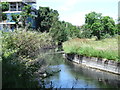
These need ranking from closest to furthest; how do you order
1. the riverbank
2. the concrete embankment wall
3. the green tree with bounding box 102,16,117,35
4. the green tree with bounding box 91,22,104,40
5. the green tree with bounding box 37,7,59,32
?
the concrete embankment wall
the riverbank
the green tree with bounding box 37,7,59,32
the green tree with bounding box 91,22,104,40
the green tree with bounding box 102,16,117,35

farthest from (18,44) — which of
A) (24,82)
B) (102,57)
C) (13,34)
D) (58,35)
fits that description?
(58,35)

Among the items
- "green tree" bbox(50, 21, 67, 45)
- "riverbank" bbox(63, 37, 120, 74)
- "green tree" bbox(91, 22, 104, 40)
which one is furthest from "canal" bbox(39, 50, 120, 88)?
"green tree" bbox(91, 22, 104, 40)

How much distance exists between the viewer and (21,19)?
37438 millimetres

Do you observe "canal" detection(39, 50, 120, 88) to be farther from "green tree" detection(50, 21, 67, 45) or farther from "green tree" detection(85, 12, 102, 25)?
"green tree" detection(85, 12, 102, 25)

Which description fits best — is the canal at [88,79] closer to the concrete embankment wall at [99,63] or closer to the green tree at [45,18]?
the concrete embankment wall at [99,63]

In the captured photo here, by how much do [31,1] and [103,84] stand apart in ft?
136

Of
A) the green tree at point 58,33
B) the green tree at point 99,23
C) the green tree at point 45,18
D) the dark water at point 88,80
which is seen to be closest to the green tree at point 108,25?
the green tree at point 99,23

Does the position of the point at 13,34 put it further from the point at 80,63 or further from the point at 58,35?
the point at 58,35

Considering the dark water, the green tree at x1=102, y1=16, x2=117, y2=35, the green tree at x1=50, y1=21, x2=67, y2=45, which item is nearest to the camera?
the dark water

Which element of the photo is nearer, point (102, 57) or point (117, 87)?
point (117, 87)

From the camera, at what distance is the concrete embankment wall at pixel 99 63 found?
14.6 meters

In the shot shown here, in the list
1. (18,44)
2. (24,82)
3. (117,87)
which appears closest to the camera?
(24,82)

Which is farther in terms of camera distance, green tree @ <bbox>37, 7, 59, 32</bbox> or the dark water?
green tree @ <bbox>37, 7, 59, 32</bbox>

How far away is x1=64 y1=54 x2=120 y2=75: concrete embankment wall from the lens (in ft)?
47.9
